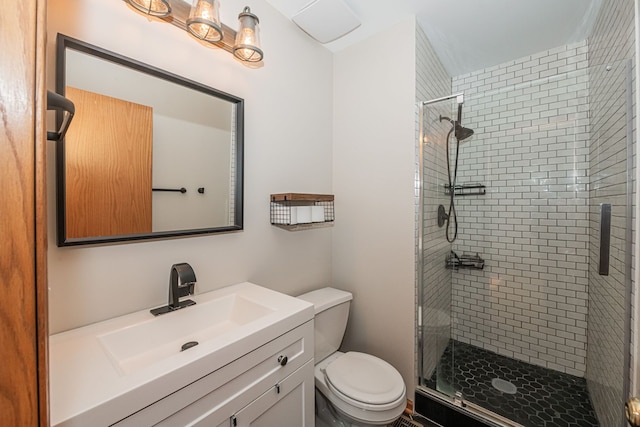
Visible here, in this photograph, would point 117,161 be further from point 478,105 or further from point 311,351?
point 478,105

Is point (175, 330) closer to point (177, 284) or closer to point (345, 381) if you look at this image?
point (177, 284)

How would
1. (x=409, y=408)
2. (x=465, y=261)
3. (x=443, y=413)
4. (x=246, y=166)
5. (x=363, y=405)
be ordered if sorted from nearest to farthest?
1. (x=363, y=405)
2. (x=246, y=166)
3. (x=443, y=413)
4. (x=409, y=408)
5. (x=465, y=261)

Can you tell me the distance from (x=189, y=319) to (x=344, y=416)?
2.93 ft

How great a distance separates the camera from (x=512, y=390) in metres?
1.78

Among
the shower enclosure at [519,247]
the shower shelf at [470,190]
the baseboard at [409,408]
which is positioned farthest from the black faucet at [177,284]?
the shower shelf at [470,190]

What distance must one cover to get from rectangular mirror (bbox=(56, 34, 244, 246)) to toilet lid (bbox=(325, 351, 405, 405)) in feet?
3.17

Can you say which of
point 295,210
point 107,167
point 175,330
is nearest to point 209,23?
point 107,167

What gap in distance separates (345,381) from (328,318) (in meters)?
0.36

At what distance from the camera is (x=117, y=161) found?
1.08m

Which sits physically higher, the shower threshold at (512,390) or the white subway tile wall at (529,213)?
the white subway tile wall at (529,213)

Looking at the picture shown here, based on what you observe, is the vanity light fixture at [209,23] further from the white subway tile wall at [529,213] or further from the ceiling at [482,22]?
the white subway tile wall at [529,213]

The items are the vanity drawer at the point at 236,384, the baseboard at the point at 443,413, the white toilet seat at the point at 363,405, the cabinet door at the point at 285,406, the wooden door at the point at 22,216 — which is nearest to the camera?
the wooden door at the point at 22,216

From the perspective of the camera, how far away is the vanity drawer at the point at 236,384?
0.73 meters

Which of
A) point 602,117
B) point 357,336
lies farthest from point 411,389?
point 602,117
